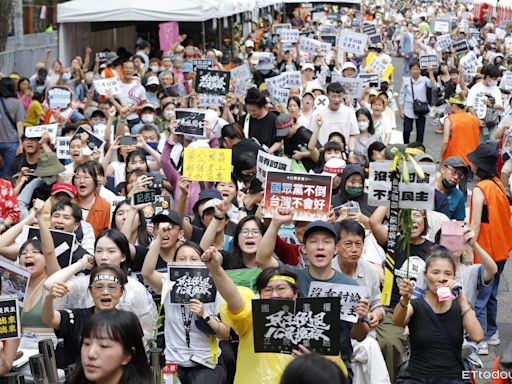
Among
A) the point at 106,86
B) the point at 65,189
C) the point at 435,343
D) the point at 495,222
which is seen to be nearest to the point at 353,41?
the point at 106,86

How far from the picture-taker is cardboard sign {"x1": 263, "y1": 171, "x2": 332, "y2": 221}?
24.8 feet

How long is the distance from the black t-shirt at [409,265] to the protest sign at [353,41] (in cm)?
1229

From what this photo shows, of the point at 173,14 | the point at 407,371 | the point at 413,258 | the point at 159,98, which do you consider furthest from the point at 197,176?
the point at 173,14

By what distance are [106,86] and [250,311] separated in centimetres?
963

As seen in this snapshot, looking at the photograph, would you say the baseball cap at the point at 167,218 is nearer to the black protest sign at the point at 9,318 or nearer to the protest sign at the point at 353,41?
the black protest sign at the point at 9,318

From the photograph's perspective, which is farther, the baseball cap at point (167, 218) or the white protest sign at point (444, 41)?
the white protest sign at point (444, 41)

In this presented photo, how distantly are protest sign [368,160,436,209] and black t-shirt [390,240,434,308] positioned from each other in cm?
35

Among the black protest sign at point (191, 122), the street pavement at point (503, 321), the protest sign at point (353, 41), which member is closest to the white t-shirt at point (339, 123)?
the black protest sign at point (191, 122)

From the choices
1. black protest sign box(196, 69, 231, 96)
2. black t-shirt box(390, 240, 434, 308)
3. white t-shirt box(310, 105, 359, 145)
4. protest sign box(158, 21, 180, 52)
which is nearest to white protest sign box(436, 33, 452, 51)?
protest sign box(158, 21, 180, 52)

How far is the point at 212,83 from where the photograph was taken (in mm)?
13461

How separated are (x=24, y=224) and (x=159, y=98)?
845 centimetres

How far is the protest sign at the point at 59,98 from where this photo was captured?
46.3 ft

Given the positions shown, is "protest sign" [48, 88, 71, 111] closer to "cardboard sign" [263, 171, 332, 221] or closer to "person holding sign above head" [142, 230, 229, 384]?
"cardboard sign" [263, 171, 332, 221]

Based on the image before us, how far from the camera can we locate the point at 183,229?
810 centimetres
